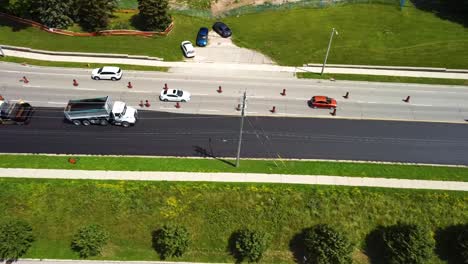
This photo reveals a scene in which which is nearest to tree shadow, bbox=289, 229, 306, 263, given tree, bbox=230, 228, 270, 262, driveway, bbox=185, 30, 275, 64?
tree, bbox=230, 228, 270, 262

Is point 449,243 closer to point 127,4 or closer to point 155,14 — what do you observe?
point 155,14

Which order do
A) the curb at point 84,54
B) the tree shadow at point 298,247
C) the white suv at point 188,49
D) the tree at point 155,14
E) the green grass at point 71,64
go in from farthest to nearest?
the tree at point 155,14
the white suv at point 188,49
the curb at point 84,54
the green grass at point 71,64
the tree shadow at point 298,247

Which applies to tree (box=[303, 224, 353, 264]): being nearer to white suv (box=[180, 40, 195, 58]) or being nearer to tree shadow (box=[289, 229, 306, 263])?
tree shadow (box=[289, 229, 306, 263])

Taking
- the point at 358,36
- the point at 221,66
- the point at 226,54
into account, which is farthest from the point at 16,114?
the point at 358,36

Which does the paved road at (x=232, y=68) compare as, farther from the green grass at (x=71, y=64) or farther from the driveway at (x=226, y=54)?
the driveway at (x=226, y=54)

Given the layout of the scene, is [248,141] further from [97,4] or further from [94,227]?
[97,4]

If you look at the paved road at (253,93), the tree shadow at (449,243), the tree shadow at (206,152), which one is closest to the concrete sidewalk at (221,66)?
the paved road at (253,93)
